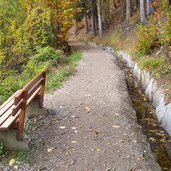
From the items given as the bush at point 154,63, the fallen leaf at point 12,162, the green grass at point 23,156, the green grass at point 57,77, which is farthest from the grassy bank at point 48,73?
the fallen leaf at point 12,162

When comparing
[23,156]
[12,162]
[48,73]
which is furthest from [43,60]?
[12,162]

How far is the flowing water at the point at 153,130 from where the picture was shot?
273 inches

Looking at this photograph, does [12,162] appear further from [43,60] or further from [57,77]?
[43,60]

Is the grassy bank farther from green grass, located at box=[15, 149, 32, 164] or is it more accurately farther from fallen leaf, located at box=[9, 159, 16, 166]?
fallen leaf, located at box=[9, 159, 16, 166]

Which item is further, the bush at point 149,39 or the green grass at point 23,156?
the bush at point 149,39

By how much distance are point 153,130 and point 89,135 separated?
80.6 inches

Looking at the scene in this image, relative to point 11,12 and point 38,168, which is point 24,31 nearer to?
point 11,12

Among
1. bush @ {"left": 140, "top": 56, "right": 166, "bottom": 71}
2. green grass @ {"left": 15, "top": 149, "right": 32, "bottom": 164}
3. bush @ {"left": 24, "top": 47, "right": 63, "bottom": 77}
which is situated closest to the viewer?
green grass @ {"left": 15, "top": 149, "right": 32, "bottom": 164}

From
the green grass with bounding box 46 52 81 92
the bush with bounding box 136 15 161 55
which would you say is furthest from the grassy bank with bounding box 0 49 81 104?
the bush with bounding box 136 15 161 55

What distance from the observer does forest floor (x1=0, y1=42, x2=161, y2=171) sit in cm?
597

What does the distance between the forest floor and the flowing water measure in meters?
0.32

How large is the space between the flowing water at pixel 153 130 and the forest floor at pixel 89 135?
0.32 meters

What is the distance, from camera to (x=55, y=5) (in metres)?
21.4

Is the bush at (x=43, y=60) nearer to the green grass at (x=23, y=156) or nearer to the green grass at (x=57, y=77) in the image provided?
the green grass at (x=57, y=77)
